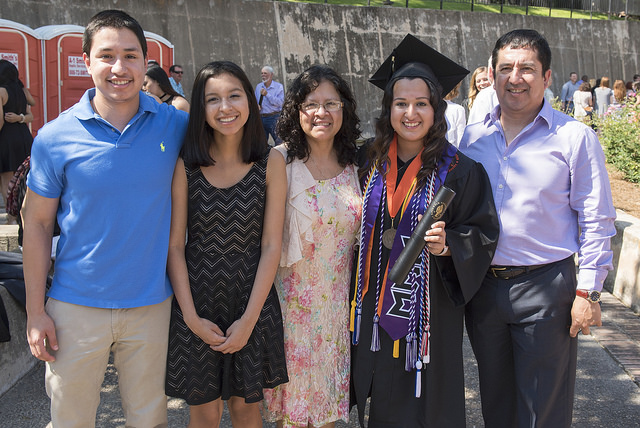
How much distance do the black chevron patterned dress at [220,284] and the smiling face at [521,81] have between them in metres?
1.26

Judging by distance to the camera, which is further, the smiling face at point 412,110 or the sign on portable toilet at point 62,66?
the sign on portable toilet at point 62,66

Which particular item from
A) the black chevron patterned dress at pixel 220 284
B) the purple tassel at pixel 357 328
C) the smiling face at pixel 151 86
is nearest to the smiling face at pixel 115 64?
the black chevron patterned dress at pixel 220 284

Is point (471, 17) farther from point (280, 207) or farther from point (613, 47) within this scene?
point (280, 207)

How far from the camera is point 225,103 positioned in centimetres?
253

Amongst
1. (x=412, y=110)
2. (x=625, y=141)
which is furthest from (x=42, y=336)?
(x=625, y=141)

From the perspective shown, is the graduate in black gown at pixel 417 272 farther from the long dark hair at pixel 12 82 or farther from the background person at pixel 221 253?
the long dark hair at pixel 12 82

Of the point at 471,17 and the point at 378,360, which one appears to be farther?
the point at 471,17

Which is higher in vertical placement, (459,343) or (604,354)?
(459,343)

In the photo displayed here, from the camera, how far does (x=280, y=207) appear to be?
2.63 metres

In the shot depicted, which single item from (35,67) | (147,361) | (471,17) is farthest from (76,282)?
(471,17)

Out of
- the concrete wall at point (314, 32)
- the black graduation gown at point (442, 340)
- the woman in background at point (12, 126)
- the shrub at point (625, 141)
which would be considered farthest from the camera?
the concrete wall at point (314, 32)

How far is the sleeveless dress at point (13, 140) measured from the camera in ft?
21.4

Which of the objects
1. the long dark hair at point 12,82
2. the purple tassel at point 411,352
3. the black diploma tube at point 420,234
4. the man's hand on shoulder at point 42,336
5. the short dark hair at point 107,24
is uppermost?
the long dark hair at point 12,82

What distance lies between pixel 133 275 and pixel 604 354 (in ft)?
12.1
